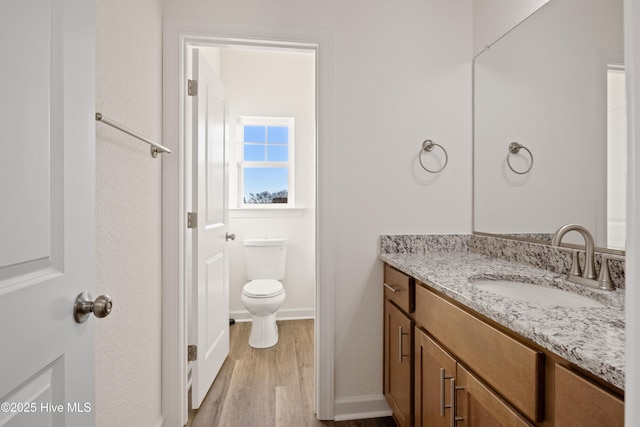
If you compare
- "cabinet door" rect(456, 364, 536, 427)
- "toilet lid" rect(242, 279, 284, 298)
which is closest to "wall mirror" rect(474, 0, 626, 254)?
"cabinet door" rect(456, 364, 536, 427)

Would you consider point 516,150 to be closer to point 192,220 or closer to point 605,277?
point 605,277

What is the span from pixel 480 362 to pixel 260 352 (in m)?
1.93

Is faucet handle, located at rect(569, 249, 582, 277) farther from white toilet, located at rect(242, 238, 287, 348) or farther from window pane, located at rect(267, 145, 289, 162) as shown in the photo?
window pane, located at rect(267, 145, 289, 162)

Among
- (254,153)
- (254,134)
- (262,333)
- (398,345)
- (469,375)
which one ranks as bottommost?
(262,333)

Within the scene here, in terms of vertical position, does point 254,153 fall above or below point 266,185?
above

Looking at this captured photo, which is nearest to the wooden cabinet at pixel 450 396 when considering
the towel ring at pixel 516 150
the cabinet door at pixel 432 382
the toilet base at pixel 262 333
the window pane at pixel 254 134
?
the cabinet door at pixel 432 382

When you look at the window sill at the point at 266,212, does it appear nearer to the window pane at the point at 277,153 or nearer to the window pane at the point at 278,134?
the window pane at the point at 277,153

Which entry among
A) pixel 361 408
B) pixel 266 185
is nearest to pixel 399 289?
pixel 361 408

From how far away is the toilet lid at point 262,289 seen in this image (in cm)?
240

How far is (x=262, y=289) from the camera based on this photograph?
99.2 inches

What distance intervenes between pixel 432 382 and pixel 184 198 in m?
1.43

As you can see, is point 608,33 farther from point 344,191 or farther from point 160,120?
point 160,120

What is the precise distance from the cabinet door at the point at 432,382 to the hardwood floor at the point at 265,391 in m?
0.54

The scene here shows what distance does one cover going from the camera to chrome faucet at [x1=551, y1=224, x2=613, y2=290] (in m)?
1.02
